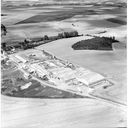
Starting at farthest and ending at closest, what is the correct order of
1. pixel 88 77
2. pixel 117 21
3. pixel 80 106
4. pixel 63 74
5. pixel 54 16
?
pixel 54 16, pixel 117 21, pixel 63 74, pixel 88 77, pixel 80 106

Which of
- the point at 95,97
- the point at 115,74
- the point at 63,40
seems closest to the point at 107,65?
the point at 115,74

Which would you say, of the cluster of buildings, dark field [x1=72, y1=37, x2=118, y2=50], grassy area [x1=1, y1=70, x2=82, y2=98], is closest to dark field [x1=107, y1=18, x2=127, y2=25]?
dark field [x1=72, y1=37, x2=118, y2=50]

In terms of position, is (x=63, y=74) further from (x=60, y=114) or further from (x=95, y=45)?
(x=95, y=45)

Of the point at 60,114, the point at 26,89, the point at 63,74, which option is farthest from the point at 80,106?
the point at 63,74

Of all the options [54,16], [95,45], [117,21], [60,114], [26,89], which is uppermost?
[54,16]

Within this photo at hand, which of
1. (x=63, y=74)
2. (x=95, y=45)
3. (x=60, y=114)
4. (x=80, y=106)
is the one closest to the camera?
(x=60, y=114)

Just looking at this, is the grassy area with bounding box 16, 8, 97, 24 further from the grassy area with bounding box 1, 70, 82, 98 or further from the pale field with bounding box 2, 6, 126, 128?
the grassy area with bounding box 1, 70, 82, 98

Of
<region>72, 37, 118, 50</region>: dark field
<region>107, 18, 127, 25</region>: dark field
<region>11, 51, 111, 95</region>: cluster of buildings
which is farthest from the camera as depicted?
<region>107, 18, 127, 25</region>: dark field

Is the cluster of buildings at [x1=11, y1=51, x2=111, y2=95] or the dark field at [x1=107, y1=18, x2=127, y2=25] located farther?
the dark field at [x1=107, y1=18, x2=127, y2=25]

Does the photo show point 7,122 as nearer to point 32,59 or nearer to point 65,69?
point 65,69
